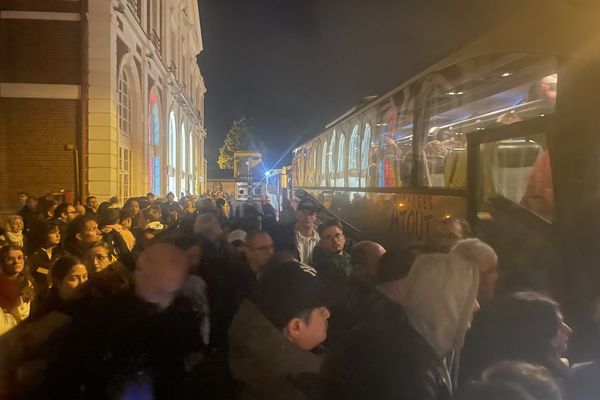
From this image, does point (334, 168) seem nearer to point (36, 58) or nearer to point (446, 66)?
point (446, 66)

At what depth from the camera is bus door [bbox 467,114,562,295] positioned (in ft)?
16.4

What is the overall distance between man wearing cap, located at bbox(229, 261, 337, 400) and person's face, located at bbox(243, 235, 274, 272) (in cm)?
258

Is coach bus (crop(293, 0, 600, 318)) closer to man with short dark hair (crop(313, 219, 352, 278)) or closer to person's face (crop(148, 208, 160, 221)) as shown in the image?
man with short dark hair (crop(313, 219, 352, 278))

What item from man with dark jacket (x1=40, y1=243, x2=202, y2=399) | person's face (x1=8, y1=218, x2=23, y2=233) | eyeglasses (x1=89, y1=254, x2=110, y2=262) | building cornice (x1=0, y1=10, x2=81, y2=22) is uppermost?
building cornice (x1=0, y1=10, x2=81, y2=22)

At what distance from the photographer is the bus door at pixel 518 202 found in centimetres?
500

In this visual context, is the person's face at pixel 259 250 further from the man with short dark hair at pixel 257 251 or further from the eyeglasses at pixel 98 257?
the eyeglasses at pixel 98 257

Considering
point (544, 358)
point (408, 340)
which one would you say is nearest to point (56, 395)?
point (408, 340)

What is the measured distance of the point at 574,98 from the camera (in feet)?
16.1

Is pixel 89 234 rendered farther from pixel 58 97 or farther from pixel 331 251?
pixel 58 97

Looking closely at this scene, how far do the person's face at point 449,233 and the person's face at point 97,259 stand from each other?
10.1 ft

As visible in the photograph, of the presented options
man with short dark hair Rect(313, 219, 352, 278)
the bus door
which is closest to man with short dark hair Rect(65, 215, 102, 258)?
Result: man with short dark hair Rect(313, 219, 352, 278)

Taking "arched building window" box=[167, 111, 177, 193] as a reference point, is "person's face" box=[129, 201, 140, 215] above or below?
below

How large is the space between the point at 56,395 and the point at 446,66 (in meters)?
6.01

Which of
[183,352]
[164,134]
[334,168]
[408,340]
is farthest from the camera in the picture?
[164,134]
